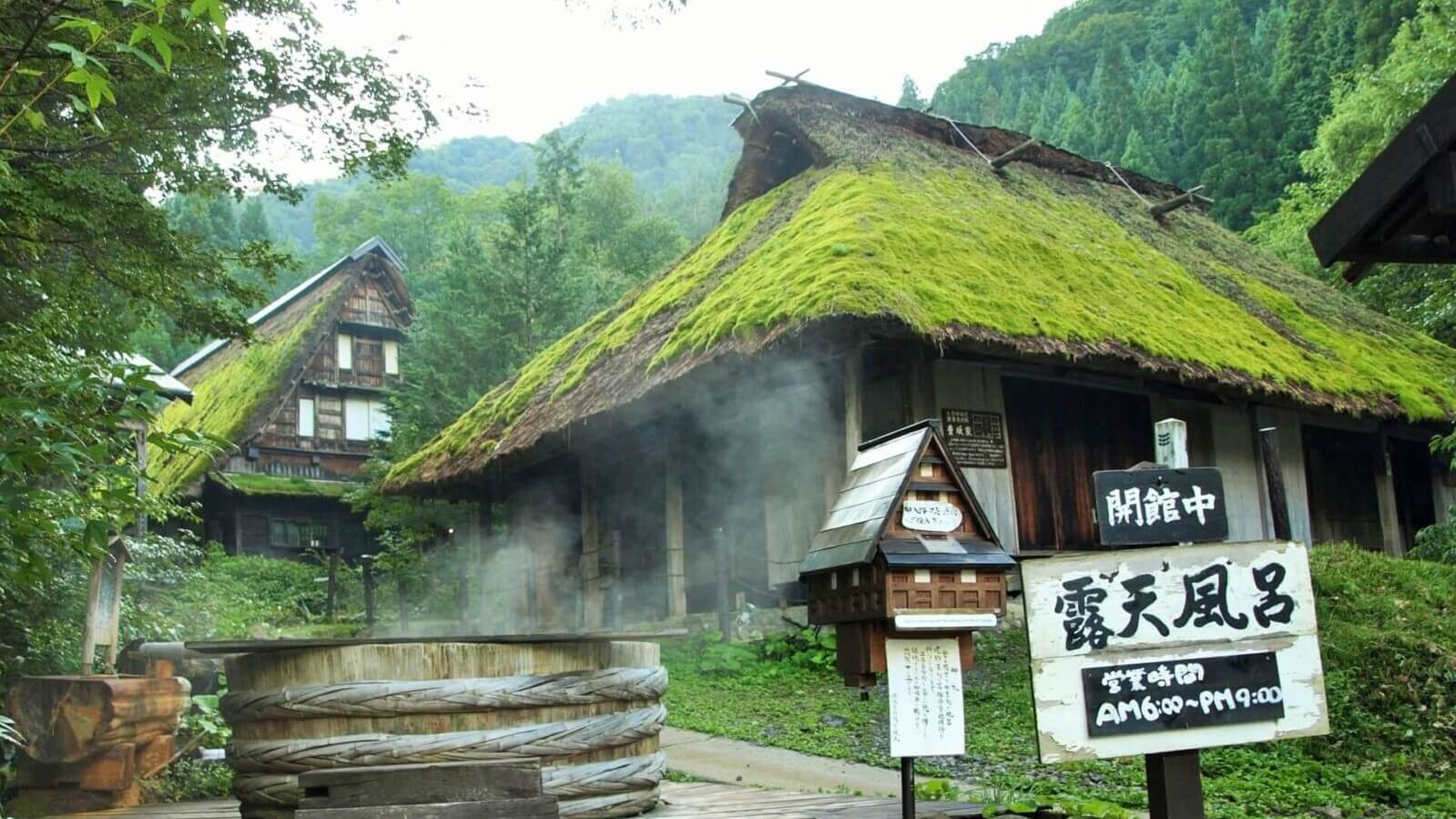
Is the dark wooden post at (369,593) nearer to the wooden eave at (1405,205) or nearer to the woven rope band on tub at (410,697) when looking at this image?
the woven rope band on tub at (410,697)

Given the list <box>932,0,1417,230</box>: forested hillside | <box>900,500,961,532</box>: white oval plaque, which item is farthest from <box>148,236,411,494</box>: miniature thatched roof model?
<box>900,500,961,532</box>: white oval plaque

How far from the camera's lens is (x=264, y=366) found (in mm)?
27297

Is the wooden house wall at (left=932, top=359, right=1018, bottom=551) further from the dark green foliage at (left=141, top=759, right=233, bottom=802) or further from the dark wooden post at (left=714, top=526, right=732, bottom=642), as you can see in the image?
the dark green foliage at (left=141, top=759, right=233, bottom=802)

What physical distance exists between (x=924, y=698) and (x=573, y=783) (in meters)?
1.18

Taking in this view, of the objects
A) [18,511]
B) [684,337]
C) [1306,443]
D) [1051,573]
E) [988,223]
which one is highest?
[988,223]

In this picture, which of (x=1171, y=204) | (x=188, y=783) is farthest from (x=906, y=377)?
(x=1171, y=204)

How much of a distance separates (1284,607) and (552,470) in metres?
13.7

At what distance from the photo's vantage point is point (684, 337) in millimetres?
11570

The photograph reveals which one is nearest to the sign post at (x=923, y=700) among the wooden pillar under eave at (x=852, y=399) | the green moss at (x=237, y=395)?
the wooden pillar under eave at (x=852, y=399)

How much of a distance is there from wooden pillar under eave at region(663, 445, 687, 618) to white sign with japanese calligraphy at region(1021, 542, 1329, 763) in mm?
9610

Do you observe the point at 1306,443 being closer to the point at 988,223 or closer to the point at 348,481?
the point at 988,223

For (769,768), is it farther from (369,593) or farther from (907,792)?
(369,593)

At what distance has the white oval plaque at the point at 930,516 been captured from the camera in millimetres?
3902

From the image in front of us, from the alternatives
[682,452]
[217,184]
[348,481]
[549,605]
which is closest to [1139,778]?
[217,184]
